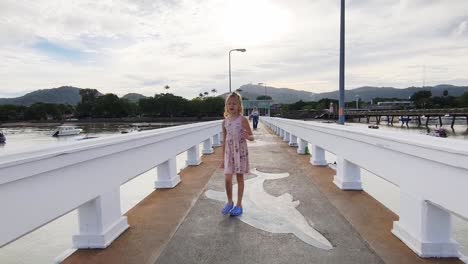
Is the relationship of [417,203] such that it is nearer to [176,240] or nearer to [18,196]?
[176,240]

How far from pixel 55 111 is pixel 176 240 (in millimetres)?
168727

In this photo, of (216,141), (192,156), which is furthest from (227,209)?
(216,141)

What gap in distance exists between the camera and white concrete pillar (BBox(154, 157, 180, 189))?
6.50 m

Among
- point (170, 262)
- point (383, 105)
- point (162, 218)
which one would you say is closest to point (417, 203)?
point (170, 262)

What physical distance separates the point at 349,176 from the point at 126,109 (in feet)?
502

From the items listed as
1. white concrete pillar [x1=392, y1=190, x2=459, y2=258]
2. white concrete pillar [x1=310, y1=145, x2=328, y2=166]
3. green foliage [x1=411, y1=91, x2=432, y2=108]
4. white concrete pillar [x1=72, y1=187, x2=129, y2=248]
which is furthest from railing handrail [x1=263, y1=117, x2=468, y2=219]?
green foliage [x1=411, y1=91, x2=432, y2=108]

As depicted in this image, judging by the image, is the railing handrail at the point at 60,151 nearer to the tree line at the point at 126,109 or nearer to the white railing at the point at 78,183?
the white railing at the point at 78,183

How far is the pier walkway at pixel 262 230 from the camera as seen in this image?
3408 mm

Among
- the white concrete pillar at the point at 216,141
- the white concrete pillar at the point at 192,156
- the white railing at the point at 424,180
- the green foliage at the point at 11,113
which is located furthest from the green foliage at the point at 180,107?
the white railing at the point at 424,180

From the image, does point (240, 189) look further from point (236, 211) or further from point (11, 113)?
point (11, 113)

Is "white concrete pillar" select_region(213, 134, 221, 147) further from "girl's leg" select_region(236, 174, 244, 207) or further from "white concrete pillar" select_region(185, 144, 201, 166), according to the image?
"girl's leg" select_region(236, 174, 244, 207)

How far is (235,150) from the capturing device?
4.86 meters

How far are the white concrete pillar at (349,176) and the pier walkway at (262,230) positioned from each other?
0.57ft

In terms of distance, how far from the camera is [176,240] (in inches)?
152
